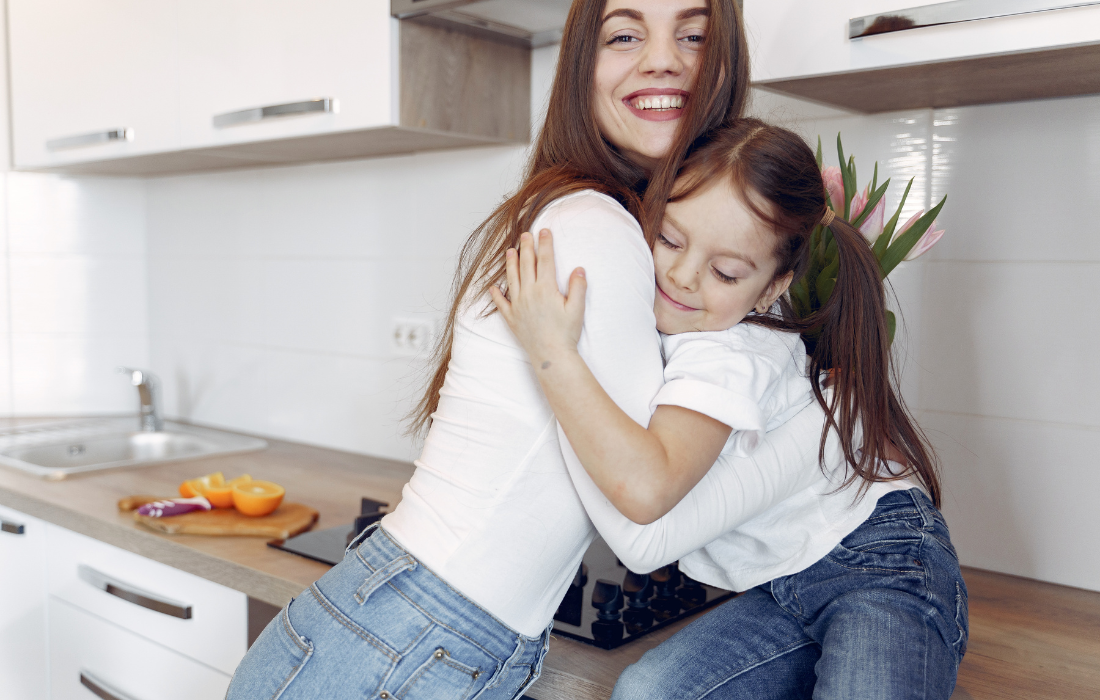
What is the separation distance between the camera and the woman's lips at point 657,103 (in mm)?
948

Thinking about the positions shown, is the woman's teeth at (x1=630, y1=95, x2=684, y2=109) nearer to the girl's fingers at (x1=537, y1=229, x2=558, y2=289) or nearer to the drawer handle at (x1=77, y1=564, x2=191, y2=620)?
the girl's fingers at (x1=537, y1=229, x2=558, y2=289)

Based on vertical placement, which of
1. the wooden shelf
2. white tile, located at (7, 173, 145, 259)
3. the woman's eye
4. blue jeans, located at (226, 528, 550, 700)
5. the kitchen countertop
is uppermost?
the wooden shelf

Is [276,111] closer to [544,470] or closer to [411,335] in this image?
[411,335]

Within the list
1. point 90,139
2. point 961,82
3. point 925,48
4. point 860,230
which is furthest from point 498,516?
point 90,139

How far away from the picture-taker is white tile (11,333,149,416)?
2412mm

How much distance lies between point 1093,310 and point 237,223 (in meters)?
1.86

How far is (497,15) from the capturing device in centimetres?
149

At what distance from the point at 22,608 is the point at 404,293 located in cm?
94

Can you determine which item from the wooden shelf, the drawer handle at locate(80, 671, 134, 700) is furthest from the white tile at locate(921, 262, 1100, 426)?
the drawer handle at locate(80, 671, 134, 700)

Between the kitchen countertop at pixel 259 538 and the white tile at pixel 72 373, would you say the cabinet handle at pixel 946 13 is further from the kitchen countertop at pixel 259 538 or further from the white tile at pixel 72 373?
the white tile at pixel 72 373

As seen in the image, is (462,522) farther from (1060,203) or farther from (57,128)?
(57,128)

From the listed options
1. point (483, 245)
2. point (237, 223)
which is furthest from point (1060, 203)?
point (237, 223)

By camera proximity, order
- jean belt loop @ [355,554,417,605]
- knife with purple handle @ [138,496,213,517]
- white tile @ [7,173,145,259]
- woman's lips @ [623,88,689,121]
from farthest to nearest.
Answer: white tile @ [7,173,145,259] → knife with purple handle @ [138,496,213,517] → woman's lips @ [623,88,689,121] → jean belt loop @ [355,554,417,605]

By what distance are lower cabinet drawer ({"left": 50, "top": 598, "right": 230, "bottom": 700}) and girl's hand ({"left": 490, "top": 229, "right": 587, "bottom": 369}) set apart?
0.88 metres
